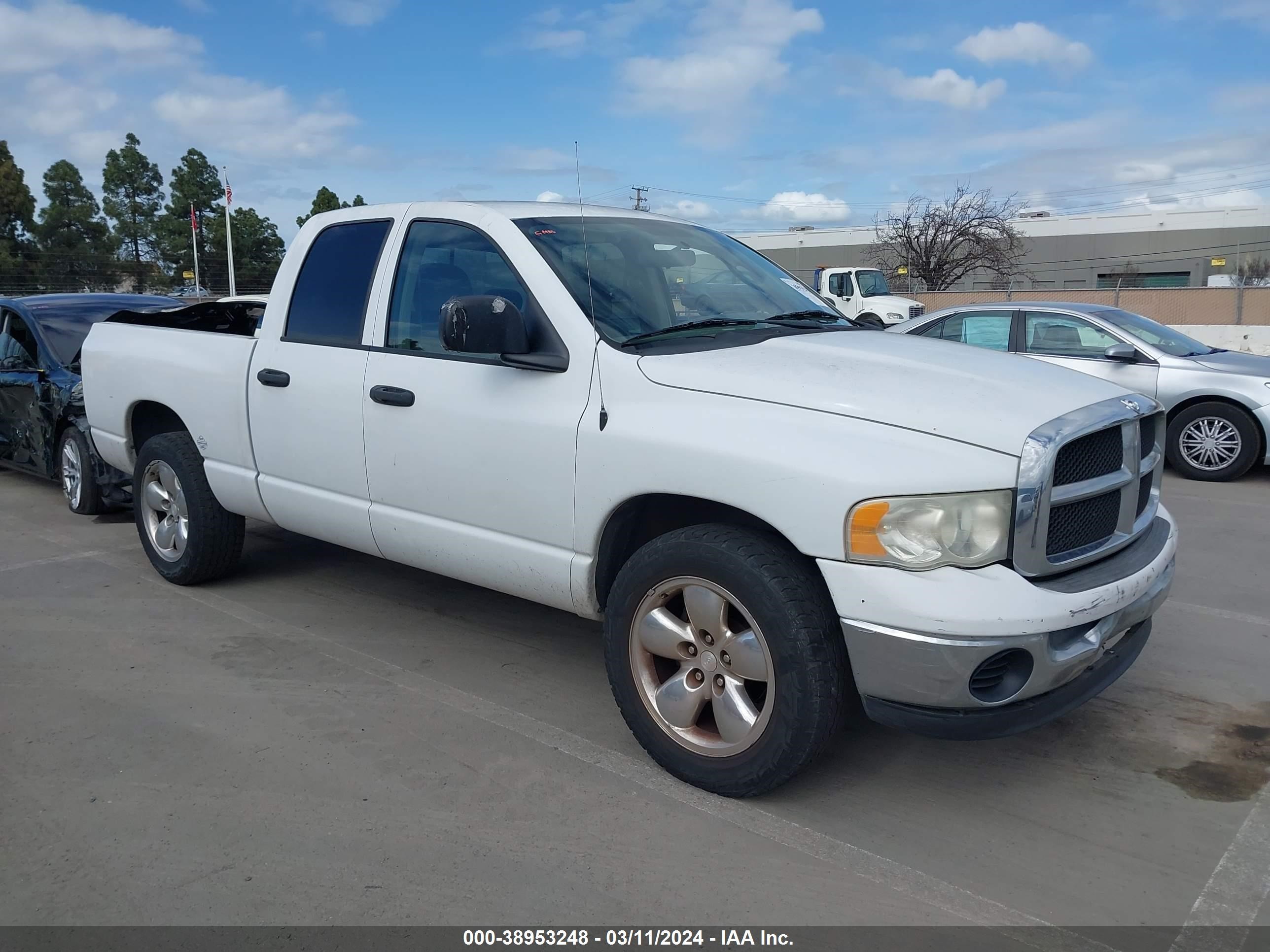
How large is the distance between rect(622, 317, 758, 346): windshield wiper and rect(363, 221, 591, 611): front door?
0.64 ft

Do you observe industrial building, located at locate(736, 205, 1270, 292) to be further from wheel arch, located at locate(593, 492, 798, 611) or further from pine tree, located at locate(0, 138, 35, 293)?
wheel arch, located at locate(593, 492, 798, 611)

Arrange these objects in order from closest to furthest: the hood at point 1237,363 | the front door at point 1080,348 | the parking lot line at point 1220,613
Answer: the parking lot line at point 1220,613 → the hood at point 1237,363 → the front door at point 1080,348

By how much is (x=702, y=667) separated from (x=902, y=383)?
42.9 inches

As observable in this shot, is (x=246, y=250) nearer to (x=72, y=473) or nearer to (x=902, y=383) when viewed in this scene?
(x=72, y=473)

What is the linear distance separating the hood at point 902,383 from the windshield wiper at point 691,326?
0.55 ft

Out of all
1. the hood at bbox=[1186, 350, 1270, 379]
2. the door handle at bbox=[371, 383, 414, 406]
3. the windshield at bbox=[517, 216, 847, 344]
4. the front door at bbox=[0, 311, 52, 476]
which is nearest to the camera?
the windshield at bbox=[517, 216, 847, 344]

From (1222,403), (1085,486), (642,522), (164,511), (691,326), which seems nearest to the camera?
(1085,486)

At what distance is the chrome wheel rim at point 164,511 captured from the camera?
5262mm

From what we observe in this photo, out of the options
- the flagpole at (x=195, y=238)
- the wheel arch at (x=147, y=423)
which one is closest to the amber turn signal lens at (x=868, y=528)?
the wheel arch at (x=147, y=423)

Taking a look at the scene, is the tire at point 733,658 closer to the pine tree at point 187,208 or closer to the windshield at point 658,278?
the windshield at point 658,278

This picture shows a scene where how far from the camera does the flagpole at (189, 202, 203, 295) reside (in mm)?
44969

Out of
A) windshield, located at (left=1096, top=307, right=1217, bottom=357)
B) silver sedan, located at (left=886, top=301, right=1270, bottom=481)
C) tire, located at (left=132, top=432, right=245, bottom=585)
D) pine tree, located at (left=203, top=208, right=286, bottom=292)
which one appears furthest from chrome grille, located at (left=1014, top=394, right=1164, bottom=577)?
pine tree, located at (left=203, top=208, right=286, bottom=292)

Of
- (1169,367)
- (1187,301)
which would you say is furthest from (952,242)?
(1169,367)

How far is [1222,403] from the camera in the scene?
8.30 m
